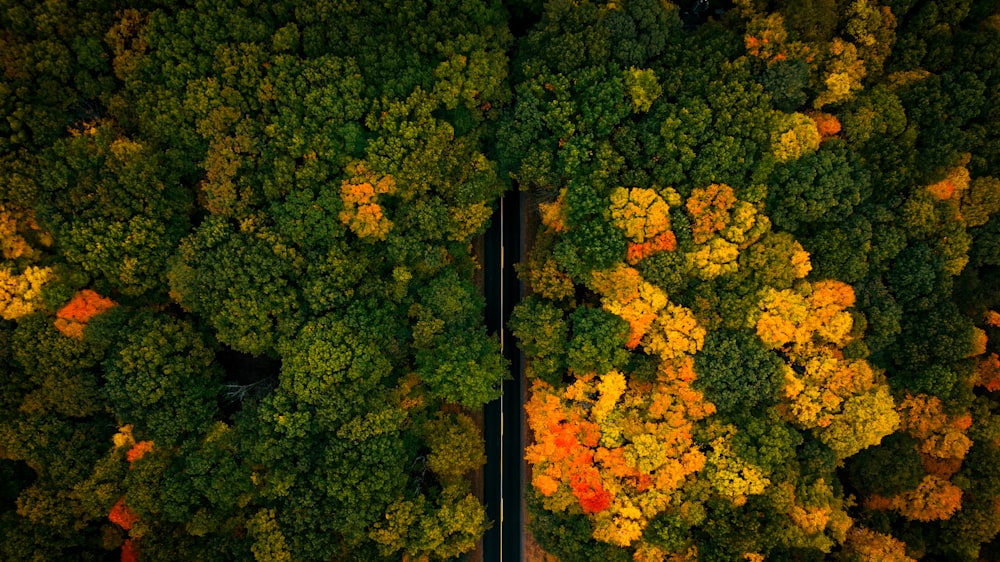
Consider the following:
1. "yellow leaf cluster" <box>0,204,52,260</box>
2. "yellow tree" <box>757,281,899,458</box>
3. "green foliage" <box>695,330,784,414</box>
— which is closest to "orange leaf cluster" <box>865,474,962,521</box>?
"yellow tree" <box>757,281,899,458</box>

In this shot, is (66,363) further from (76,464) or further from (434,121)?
(434,121)

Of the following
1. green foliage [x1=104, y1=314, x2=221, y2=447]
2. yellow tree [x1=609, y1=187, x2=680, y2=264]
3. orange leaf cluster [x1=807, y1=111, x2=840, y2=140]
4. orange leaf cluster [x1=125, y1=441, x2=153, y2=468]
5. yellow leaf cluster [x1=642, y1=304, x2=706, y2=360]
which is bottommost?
orange leaf cluster [x1=125, y1=441, x2=153, y2=468]

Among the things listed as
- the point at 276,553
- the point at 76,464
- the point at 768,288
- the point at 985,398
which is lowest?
the point at 276,553

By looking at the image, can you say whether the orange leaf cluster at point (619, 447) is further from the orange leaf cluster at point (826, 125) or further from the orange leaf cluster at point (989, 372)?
the orange leaf cluster at point (989, 372)

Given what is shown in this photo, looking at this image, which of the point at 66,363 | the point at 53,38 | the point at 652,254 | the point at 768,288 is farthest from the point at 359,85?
the point at 768,288

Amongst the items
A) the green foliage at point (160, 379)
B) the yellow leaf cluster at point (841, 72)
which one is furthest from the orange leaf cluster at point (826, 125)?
the green foliage at point (160, 379)

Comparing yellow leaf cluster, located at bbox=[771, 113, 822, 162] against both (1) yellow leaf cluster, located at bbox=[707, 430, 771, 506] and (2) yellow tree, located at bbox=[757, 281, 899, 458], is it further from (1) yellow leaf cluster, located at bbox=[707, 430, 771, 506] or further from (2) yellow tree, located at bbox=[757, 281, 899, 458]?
(1) yellow leaf cluster, located at bbox=[707, 430, 771, 506]

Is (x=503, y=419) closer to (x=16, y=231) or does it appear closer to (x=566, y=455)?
(x=566, y=455)

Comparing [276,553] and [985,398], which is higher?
[985,398]
